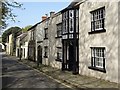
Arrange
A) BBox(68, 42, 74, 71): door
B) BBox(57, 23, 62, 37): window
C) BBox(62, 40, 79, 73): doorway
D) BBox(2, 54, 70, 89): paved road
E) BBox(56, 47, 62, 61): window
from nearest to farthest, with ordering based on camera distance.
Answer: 1. BBox(2, 54, 70, 89): paved road
2. BBox(62, 40, 79, 73): doorway
3. BBox(68, 42, 74, 71): door
4. BBox(56, 47, 62, 61): window
5. BBox(57, 23, 62, 37): window

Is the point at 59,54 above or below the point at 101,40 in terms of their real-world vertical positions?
below

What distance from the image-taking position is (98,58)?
2006 cm

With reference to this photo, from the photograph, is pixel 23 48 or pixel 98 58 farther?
pixel 23 48

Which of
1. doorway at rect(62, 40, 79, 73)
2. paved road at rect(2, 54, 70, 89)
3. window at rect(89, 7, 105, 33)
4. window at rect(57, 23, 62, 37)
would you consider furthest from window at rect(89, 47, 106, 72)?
window at rect(57, 23, 62, 37)

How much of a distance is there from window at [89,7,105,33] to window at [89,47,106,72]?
148 centimetres

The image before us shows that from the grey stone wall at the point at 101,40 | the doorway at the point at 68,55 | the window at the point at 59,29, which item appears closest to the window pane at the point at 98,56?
the grey stone wall at the point at 101,40

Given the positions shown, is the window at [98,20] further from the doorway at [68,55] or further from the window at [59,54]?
the window at [59,54]

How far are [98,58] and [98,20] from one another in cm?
288

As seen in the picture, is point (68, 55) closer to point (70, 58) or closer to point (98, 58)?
point (70, 58)

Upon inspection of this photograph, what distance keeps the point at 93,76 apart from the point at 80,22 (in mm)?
5451

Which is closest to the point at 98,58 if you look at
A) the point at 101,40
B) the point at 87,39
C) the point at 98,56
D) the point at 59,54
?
the point at 98,56

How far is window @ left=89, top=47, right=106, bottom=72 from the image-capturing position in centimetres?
1929

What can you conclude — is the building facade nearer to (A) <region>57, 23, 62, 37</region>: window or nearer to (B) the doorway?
(A) <region>57, 23, 62, 37</region>: window

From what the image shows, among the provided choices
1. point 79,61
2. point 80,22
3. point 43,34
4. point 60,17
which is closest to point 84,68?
point 79,61
